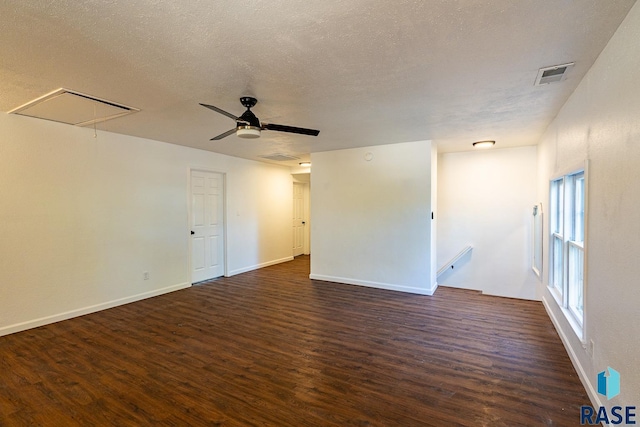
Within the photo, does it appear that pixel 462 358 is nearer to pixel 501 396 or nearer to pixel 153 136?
pixel 501 396

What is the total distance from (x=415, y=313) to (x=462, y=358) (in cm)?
116

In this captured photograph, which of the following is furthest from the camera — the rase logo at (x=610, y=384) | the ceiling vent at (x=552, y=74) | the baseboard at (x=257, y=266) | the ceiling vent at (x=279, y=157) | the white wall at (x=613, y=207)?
the baseboard at (x=257, y=266)

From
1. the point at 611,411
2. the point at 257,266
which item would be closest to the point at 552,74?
the point at 611,411

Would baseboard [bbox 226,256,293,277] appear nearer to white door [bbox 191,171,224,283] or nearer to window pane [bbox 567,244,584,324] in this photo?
white door [bbox 191,171,224,283]

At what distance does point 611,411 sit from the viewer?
183 centimetres

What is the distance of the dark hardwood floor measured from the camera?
2076mm

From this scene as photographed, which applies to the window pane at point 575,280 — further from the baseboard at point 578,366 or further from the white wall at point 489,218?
the white wall at point 489,218

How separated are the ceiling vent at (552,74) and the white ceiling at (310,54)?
6 cm

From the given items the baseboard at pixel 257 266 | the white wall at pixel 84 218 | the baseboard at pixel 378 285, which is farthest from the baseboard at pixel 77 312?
the baseboard at pixel 378 285

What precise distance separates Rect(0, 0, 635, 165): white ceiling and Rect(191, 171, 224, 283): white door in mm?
2260

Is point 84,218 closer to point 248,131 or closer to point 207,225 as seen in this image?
point 207,225

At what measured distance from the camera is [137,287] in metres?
4.54

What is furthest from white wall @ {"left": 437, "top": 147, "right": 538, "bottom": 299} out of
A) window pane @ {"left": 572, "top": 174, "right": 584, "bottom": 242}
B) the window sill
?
window pane @ {"left": 572, "top": 174, "right": 584, "bottom": 242}

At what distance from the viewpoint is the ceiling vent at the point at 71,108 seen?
2.83 metres
